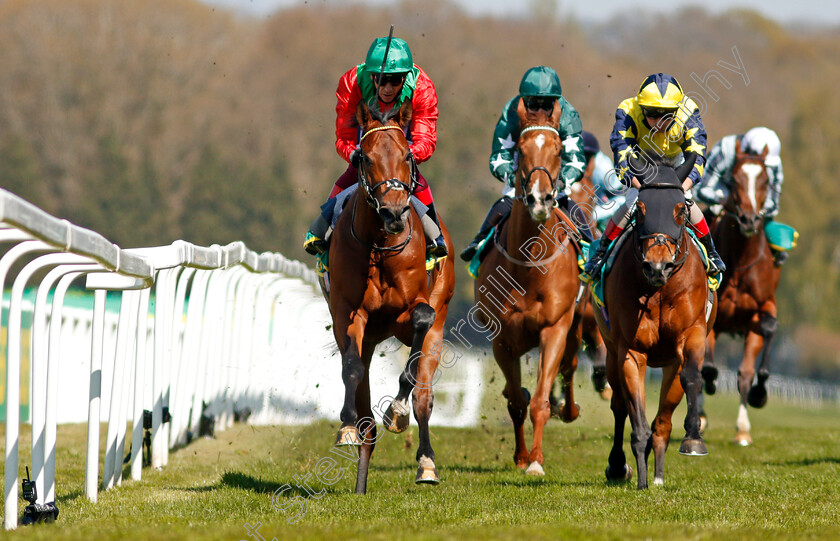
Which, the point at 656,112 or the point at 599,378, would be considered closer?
the point at 656,112

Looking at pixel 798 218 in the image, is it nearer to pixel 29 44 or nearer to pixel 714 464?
pixel 29 44

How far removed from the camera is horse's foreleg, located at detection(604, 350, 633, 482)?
6.79m

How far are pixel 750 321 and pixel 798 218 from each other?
39.6m

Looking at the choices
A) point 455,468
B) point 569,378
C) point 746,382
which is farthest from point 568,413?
point 746,382

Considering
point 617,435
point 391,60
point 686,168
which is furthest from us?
point 617,435

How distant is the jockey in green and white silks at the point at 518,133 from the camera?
22.2ft

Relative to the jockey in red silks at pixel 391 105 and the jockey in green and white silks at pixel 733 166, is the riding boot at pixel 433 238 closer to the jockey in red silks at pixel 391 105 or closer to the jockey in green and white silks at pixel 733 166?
the jockey in red silks at pixel 391 105

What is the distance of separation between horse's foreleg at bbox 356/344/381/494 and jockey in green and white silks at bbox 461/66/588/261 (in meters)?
1.60

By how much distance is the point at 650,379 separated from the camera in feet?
92.6

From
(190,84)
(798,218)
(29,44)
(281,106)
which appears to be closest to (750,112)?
(798,218)

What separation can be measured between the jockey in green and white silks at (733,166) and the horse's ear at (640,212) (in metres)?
3.87

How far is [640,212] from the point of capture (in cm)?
612

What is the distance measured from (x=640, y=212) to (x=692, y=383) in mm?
1002

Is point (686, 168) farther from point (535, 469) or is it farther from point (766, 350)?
point (766, 350)
